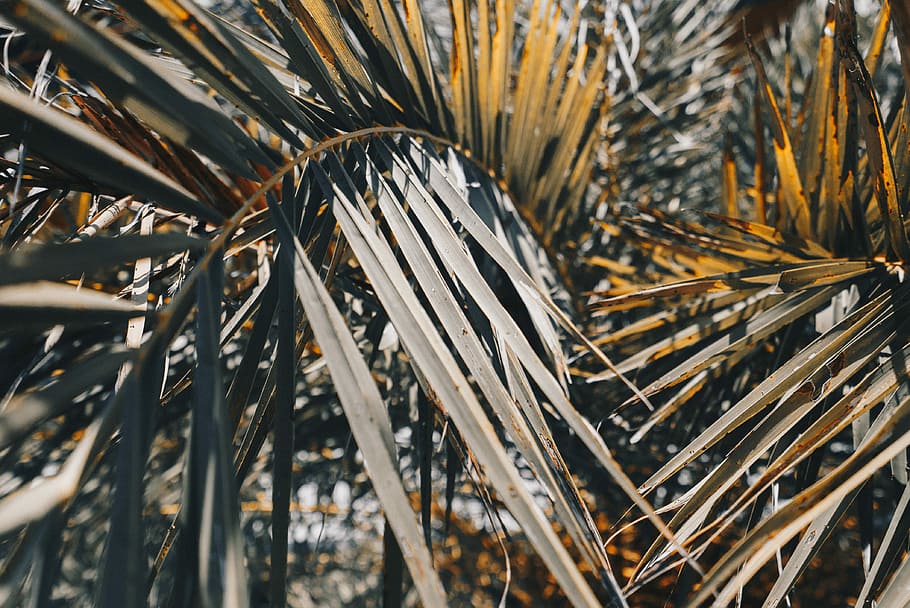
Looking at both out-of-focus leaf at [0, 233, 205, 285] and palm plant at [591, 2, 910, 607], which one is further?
palm plant at [591, 2, 910, 607]

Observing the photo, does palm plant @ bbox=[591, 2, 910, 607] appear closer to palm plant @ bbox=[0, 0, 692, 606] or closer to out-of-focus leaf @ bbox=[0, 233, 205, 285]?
palm plant @ bbox=[0, 0, 692, 606]

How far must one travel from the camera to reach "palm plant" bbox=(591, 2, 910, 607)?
413 millimetres

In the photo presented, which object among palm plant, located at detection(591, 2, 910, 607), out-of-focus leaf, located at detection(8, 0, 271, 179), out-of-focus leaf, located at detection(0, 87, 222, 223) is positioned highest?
out-of-focus leaf, located at detection(8, 0, 271, 179)

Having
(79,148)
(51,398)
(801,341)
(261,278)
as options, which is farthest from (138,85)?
(801,341)

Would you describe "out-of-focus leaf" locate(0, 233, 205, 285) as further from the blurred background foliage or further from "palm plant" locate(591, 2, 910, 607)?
"palm plant" locate(591, 2, 910, 607)

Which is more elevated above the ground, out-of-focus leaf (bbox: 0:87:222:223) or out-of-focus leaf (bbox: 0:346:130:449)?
out-of-focus leaf (bbox: 0:87:222:223)

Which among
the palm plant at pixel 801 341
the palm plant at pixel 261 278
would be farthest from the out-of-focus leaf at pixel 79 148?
the palm plant at pixel 801 341

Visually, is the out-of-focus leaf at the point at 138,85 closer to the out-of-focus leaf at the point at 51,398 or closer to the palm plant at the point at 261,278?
the palm plant at the point at 261,278

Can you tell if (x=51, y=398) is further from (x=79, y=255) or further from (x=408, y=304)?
(x=408, y=304)

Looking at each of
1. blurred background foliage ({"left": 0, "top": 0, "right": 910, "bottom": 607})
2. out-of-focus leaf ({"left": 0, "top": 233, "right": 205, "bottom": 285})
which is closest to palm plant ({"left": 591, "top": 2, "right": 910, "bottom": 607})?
blurred background foliage ({"left": 0, "top": 0, "right": 910, "bottom": 607})

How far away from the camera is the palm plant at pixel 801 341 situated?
0.41 meters

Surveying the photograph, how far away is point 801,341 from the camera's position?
2.48 feet

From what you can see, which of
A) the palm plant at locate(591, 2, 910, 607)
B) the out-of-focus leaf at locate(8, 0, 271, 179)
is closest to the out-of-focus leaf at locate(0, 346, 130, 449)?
the out-of-focus leaf at locate(8, 0, 271, 179)

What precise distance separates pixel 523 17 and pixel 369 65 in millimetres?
860
